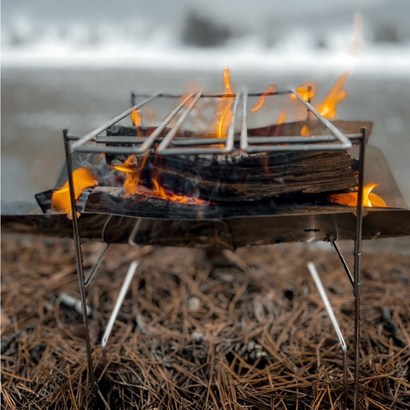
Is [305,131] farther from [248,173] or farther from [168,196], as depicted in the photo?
[168,196]

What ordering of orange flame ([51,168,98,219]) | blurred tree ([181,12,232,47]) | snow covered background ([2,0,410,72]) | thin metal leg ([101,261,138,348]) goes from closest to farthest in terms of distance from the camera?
orange flame ([51,168,98,219]) → thin metal leg ([101,261,138,348]) → snow covered background ([2,0,410,72]) → blurred tree ([181,12,232,47])

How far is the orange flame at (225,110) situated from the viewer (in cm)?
168

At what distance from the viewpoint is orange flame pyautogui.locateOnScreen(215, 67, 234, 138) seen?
168 cm

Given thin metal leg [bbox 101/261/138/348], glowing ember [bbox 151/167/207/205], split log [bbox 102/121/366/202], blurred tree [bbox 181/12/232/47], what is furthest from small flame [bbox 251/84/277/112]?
blurred tree [bbox 181/12/232/47]

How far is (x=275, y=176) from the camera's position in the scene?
60.5 inches

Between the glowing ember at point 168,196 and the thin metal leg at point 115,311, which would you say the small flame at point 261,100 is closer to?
the glowing ember at point 168,196

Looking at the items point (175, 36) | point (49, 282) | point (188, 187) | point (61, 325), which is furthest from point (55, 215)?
point (175, 36)

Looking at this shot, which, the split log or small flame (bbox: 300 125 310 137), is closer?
the split log

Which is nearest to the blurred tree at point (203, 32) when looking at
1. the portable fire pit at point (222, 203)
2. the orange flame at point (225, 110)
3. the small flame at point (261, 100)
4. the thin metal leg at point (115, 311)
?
the small flame at point (261, 100)

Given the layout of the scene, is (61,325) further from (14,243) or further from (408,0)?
(408,0)

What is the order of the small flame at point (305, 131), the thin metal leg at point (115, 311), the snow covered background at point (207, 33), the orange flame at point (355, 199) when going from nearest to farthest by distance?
the orange flame at point (355, 199), the thin metal leg at point (115, 311), the small flame at point (305, 131), the snow covered background at point (207, 33)

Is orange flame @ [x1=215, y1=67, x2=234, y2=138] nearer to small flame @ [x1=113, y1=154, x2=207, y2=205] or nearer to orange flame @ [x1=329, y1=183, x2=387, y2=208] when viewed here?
small flame @ [x1=113, y1=154, x2=207, y2=205]

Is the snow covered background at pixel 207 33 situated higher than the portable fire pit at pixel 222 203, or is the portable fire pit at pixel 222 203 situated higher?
the snow covered background at pixel 207 33

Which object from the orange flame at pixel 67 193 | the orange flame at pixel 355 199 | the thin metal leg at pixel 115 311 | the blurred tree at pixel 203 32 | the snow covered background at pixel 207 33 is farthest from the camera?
the blurred tree at pixel 203 32
